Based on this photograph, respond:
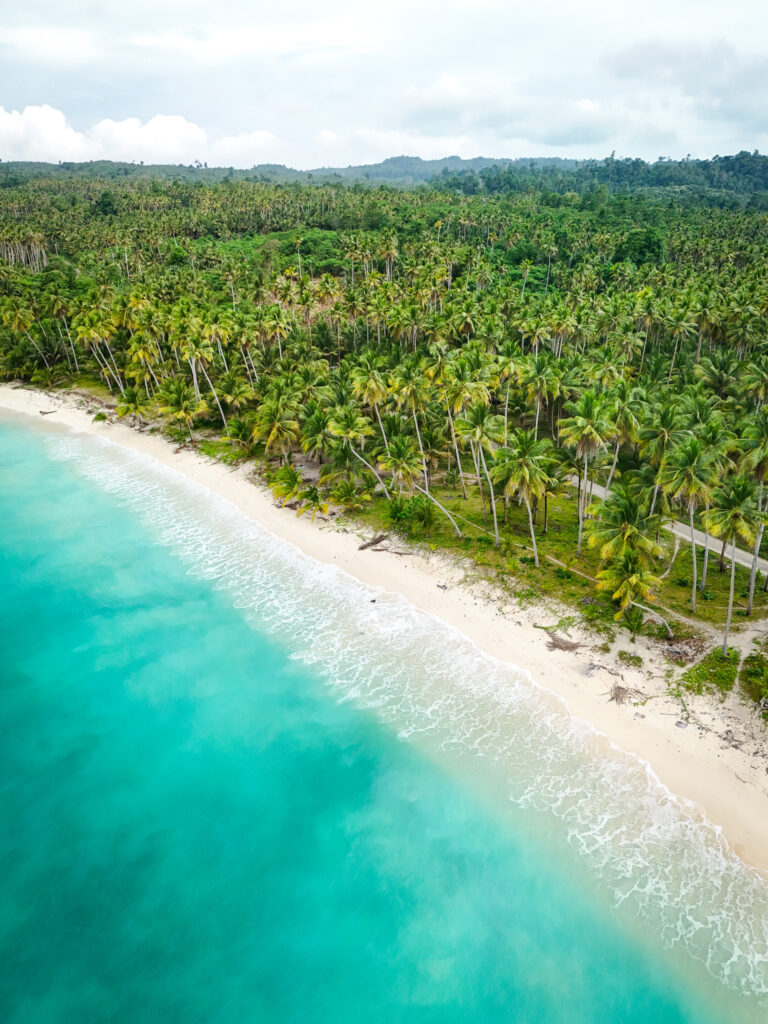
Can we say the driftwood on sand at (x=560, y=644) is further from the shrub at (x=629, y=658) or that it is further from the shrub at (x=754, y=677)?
the shrub at (x=754, y=677)

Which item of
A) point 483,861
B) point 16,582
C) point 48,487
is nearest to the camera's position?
point 483,861

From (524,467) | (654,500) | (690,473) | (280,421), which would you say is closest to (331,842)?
(524,467)

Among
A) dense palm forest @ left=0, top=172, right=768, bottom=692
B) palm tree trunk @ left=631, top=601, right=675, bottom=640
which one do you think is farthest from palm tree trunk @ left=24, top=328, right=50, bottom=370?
palm tree trunk @ left=631, top=601, right=675, bottom=640

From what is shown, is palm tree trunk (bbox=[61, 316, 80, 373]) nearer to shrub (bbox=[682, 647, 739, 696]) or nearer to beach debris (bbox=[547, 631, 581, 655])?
beach debris (bbox=[547, 631, 581, 655])

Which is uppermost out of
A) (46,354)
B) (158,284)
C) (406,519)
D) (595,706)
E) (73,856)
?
(158,284)

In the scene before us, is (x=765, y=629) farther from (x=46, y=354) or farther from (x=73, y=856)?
(x=46, y=354)

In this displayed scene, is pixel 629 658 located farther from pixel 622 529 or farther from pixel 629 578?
pixel 622 529

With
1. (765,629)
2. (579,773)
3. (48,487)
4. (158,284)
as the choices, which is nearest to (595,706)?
(579,773)
